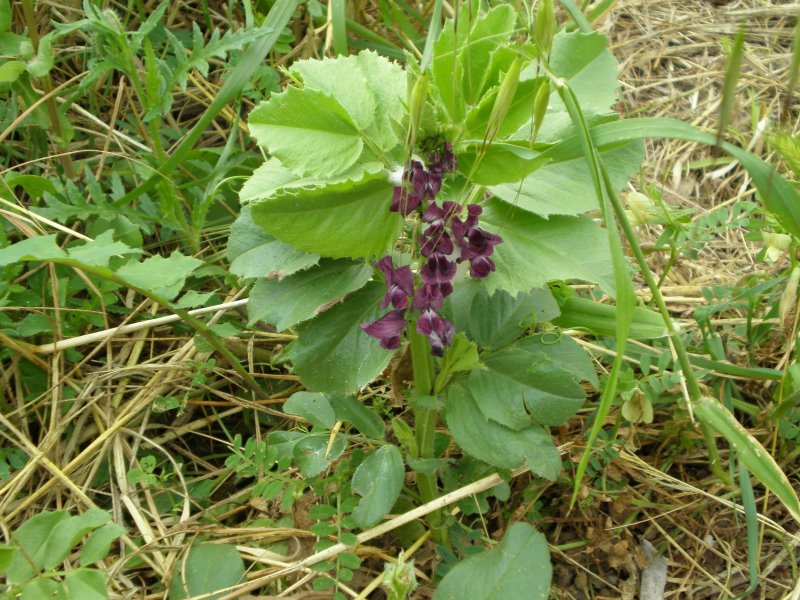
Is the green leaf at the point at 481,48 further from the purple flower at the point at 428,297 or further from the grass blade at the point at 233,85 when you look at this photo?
the grass blade at the point at 233,85

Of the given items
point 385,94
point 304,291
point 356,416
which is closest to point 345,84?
point 385,94

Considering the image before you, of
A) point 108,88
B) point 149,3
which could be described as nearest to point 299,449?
point 108,88

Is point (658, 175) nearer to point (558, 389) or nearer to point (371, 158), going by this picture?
point (558, 389)

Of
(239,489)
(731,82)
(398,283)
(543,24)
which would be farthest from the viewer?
(239,489)

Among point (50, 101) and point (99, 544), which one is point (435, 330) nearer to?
point (99, 544)

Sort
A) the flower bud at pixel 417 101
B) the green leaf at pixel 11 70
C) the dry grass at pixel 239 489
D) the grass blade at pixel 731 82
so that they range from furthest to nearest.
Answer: the green leaf at pixel 11 70, the dry grass at pixel 239 489, the flower bud at pixel 417 101, the grass blade at pixel 731 82

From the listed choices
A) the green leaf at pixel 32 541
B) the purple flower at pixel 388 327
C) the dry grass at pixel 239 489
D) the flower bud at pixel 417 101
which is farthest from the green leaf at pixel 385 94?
the green leaf at pixel 32 541
